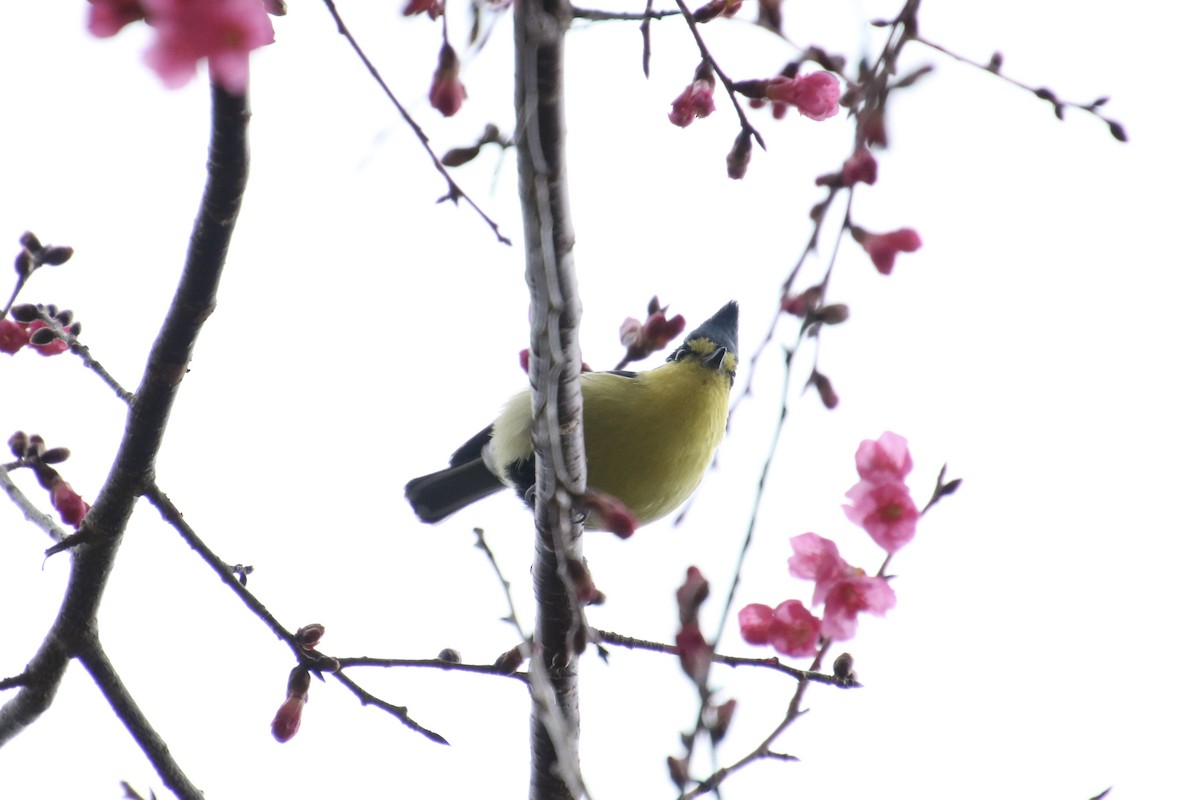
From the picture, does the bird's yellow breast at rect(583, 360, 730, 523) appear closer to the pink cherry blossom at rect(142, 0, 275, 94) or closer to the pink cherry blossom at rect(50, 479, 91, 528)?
the pink cherry blossom at rect(50, 479, 91, 528)

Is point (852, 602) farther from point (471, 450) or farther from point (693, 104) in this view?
point (471, 450)

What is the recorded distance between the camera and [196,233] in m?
1.88

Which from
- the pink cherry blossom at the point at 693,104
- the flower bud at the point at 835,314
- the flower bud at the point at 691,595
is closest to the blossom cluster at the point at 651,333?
the pink cherry blossom at the point at 693,104

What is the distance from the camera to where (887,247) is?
2064 mm

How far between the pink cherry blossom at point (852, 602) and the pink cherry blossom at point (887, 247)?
1.90ft

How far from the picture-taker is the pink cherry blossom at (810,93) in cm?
222

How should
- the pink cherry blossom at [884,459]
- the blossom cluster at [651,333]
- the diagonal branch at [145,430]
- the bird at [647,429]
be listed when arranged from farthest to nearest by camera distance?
the bird at [647,429]
the blossom cluster at [651,333]
the pink cherry blossom at [884,459]
the diagonal branch at [145,430]

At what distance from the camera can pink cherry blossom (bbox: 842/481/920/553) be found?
74.0 inches

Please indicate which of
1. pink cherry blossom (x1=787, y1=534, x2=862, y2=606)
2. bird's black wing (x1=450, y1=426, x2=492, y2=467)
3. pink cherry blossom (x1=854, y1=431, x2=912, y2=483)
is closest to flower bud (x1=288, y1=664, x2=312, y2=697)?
pink cherry blossom (x1=787, y1=534, x2=862, y2=606)

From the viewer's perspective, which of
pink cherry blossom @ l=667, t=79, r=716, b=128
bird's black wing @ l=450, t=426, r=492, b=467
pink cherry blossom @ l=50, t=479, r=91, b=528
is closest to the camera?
pink cherry blossom @ l=667, t=79, r=716, b=128

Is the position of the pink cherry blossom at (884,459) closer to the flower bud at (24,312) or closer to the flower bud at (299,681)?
the flower bud at (299,681)

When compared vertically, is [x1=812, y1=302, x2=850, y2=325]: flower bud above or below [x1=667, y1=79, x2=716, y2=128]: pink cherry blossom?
below

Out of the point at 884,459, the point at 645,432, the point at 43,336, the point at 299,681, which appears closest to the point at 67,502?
the point at 43,336

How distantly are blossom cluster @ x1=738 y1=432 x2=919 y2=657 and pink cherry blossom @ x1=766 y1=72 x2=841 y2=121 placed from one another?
2.26 feet
